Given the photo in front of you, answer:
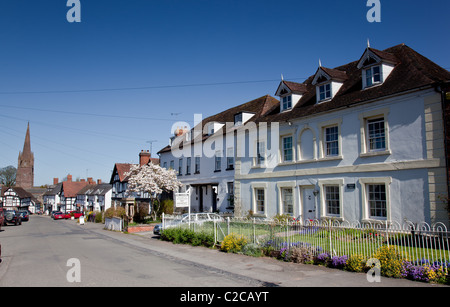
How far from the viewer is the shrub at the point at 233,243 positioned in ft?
48.9

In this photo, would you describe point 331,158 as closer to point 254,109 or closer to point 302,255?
point 302,255

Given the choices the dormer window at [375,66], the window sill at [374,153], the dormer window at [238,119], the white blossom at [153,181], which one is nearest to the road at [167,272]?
the window sill at [374,153]

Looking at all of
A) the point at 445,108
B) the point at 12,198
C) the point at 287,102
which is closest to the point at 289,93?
the point at 287,102

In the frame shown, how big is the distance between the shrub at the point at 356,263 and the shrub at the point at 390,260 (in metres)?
0.45

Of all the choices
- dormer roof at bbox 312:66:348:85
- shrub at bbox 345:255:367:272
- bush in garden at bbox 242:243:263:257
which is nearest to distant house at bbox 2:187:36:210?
dormer roof at bbox 312:66:348:85

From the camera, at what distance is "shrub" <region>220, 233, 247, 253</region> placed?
48.9ft

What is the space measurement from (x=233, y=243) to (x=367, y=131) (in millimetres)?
9077

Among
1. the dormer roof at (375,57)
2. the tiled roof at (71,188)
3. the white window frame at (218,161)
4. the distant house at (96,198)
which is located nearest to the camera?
the dormer roof at (375,57)

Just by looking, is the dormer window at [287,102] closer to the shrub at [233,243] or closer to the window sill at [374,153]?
the window sill at [374,153]

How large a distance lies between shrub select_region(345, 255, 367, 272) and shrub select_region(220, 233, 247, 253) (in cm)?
515

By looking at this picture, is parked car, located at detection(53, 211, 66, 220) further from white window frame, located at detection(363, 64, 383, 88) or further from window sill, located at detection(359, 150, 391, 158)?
white window frame, located at detection(363, 64, 383, 88)

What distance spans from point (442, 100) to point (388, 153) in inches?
128

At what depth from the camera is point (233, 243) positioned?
1513 cm

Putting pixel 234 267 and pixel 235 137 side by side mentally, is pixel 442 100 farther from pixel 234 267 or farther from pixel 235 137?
pixel 235 137
